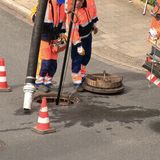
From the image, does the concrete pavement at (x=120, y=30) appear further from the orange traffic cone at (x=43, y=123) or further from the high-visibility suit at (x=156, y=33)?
the orange traffic cone at (x=43, y=123)

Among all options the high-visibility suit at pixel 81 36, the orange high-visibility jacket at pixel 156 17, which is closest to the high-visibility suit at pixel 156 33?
the orange high-visibility jacket at pixel 156 17

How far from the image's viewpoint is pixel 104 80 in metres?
11.8

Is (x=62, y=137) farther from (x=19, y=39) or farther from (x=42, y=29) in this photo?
(x=19, y=39)

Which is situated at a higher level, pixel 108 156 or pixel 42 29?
pixel 42 29

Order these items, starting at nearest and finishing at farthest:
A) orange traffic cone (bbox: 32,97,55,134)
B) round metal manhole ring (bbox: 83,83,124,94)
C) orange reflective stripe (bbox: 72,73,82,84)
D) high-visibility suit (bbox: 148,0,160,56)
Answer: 1. orange traffic cone (bbox: 32,97,55,134)
2. high-visibility suit (bbox: 148,0,160,56)
3. round metal manhole ring (bbox: 83,83,124,94)
4. orange reflective stripe (bbox: 72,73,82,84)

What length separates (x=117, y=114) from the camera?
1066cm

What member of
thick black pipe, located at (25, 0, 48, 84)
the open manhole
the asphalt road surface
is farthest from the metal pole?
the open manhole

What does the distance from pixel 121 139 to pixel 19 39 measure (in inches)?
251

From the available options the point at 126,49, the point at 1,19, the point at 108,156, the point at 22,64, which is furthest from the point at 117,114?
the point at 1,19

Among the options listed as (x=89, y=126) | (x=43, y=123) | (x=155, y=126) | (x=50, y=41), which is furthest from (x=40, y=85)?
(x=155, y=126)

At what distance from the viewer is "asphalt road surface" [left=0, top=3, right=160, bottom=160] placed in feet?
29.0

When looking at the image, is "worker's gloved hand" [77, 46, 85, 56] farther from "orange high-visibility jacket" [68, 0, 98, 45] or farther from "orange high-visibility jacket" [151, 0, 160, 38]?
"orange high-visibility jacket" [151, 0, 160, 38]

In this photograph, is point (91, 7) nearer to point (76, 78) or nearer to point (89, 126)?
point (76, 78)

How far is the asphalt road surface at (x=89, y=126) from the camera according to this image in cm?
884
